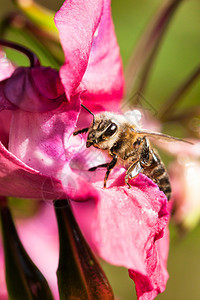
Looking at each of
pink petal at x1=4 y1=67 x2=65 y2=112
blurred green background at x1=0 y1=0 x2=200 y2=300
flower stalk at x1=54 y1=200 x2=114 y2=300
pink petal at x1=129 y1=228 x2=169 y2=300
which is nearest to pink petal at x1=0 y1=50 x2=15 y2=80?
pink petal at x1=4 y1=67 x2=65 y2=112

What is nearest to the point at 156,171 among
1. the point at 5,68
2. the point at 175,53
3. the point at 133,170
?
the point at 133,170

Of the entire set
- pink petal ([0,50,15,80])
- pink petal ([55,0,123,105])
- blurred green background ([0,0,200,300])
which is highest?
pink petal ([55,0,123,105])

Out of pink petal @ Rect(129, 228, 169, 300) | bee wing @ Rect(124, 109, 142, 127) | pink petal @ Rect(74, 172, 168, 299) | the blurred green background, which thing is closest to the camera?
pink petal @ Rect(74, 172, 168, 299)

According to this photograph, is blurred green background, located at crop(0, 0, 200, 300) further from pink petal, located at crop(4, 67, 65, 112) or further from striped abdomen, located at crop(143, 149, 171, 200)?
pink petal, located at crop(4, 67, 65, 112)

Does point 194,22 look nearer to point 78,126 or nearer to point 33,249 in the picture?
point 33,249

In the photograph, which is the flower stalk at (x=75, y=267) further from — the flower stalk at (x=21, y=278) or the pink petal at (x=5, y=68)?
the pink petal at (x=5, y=68)

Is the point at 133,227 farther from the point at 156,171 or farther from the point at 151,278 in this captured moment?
the point at 156,171

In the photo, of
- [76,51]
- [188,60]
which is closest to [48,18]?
[76,51]
